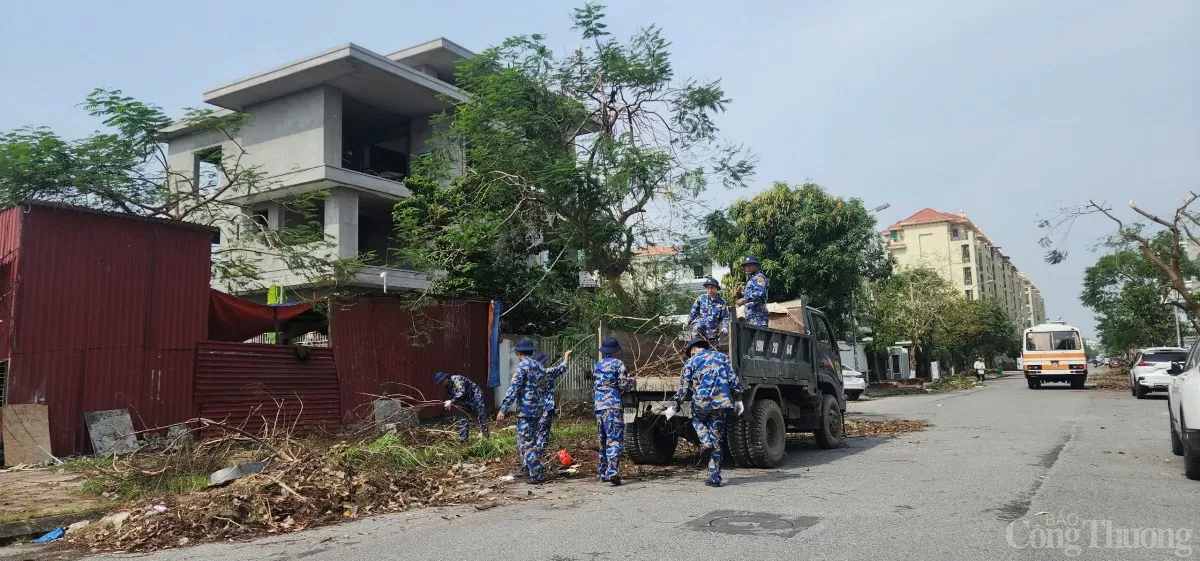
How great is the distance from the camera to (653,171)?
1352 centimetres

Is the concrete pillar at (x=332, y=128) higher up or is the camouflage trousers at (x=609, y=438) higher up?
the concrete pillar at (x=332, y=128)

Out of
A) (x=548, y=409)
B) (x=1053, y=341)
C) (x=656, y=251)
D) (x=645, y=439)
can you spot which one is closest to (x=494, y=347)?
(x=656, y=251)

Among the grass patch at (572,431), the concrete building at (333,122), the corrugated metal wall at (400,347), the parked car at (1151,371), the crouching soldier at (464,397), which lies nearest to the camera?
the crouching soldier at (464,397)

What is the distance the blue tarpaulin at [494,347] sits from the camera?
1614 centimetres

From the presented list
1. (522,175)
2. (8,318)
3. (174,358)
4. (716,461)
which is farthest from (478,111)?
(716,461)

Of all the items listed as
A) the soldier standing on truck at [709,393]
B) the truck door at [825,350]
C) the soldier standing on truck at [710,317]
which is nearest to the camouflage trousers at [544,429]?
the soldier standing on truck at [709,393]

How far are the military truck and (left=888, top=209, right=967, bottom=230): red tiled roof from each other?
7619 cm

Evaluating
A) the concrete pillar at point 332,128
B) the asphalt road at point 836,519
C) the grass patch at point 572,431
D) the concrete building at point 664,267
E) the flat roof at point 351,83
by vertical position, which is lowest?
the asphalt road at point 836,519

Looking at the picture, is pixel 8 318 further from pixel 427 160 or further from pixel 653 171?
pixel 653 171

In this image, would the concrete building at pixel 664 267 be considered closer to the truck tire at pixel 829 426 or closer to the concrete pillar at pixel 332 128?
the truck tire at pixel 829 426

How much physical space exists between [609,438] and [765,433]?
6.28ft

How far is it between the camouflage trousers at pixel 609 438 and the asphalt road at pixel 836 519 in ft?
1.03

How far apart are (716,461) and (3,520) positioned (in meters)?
6.22

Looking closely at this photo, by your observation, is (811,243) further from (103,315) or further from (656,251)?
(103,315)
